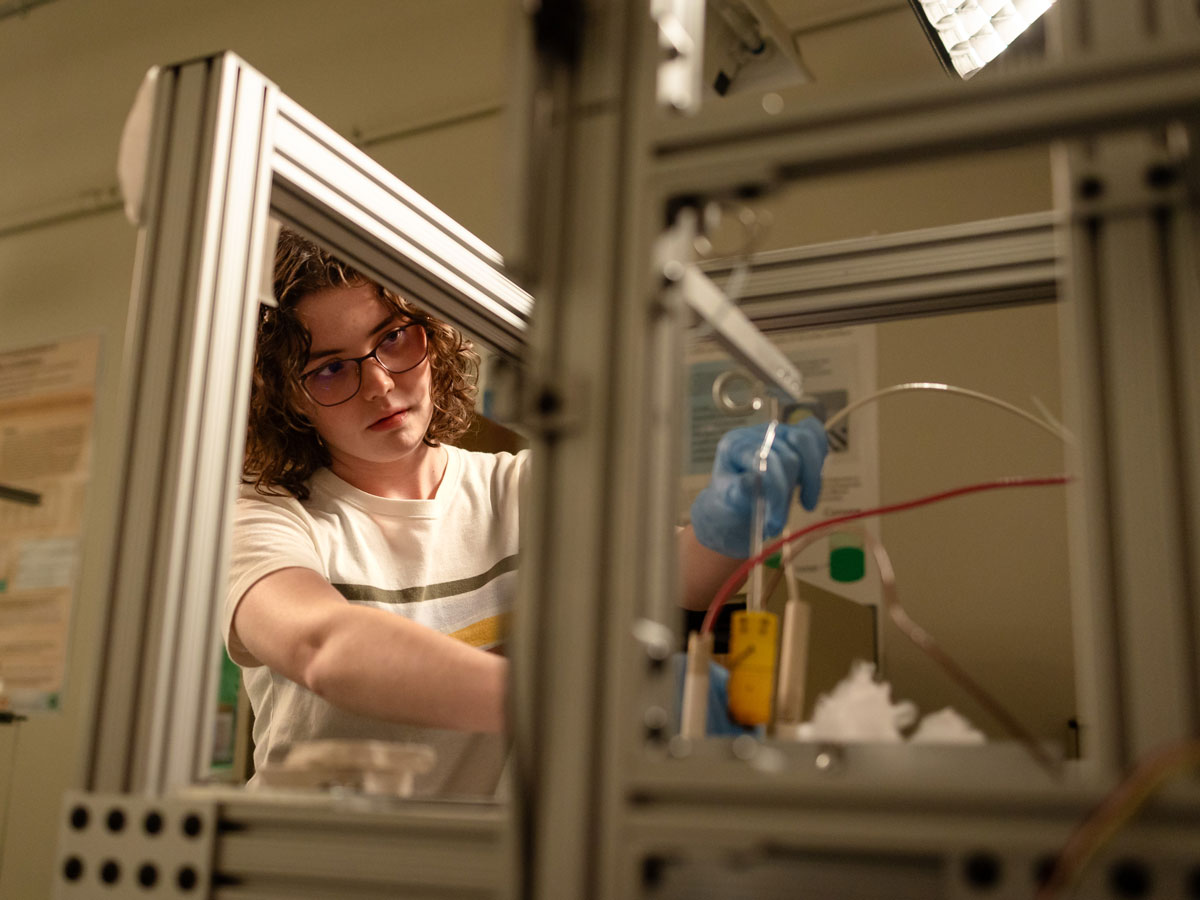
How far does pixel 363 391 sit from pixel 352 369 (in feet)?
0.12

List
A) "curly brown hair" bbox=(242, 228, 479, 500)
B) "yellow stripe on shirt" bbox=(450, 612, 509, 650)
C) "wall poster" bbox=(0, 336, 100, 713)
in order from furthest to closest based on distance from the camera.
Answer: "wall poster" bbox=(0, 336, 100, 713) → "yellow stripe on shirt" bbox=(450, 612, 509, 650) → "curly brown hair" bbox=(242, 228, 479, 500)

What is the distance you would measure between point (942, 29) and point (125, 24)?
9.65 feet

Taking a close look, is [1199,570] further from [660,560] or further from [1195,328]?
[660,560]

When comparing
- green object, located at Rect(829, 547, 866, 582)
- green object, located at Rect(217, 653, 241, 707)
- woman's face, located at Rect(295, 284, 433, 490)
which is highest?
woman's face, located at Rect(295, 284, 433, 490)

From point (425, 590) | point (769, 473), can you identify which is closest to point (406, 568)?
point (425, 590)

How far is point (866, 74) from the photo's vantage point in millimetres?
2180

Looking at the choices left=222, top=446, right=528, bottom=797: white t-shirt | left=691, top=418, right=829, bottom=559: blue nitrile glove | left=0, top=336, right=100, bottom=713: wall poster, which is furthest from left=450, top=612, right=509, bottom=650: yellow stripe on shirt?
left=0, top=336, right=100, bottom=713: wall poster

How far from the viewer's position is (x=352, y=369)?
158cm

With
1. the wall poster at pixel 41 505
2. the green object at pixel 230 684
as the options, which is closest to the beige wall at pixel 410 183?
the wall poster at pixel 41 505

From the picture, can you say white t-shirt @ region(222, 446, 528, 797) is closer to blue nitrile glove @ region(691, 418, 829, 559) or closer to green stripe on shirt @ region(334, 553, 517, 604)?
green stripe on shirt @ region(334, 553, 517, 604)

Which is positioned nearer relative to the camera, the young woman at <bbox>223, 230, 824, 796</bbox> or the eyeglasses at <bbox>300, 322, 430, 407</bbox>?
the young woman at <bbox>223, 230, 824, 796</bbox>

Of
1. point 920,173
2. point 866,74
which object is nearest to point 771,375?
point 920,173

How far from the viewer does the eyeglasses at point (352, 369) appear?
158 cm

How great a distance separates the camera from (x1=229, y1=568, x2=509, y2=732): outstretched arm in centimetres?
121
